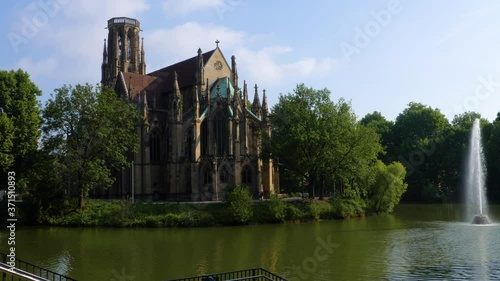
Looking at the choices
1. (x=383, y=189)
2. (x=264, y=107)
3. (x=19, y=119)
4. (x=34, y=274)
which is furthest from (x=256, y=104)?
(x=34, y=274)

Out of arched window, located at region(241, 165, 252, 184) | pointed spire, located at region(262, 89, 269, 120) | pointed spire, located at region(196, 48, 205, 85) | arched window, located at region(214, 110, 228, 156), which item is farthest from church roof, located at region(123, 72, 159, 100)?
arched window, located at region(241, 165, 252, 184)

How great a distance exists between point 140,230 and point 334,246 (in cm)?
2059

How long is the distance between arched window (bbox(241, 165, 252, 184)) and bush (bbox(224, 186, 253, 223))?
14.0 meters

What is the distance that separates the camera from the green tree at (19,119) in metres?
50.4

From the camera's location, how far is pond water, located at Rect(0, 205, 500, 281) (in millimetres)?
26281

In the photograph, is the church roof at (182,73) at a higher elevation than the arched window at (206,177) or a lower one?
higher

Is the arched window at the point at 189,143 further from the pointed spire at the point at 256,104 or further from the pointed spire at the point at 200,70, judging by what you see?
the pointed spire at the point at 256,104

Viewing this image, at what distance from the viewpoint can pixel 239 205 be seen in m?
52.5

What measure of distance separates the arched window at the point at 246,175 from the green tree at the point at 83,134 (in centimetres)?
1689

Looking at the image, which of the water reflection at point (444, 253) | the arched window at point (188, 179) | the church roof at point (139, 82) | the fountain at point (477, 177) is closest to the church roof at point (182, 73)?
the church roof at point (139, 82)

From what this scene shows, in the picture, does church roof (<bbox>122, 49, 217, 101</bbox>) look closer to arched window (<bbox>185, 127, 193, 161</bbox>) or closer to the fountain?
arched window (<bbox>185, 127, 193, 161</bbox>)

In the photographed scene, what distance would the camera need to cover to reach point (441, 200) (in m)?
92.4

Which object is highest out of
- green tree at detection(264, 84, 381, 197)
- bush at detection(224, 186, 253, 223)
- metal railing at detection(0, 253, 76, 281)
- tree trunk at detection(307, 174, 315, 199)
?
green tree at detection(264, 84, 381, 197)

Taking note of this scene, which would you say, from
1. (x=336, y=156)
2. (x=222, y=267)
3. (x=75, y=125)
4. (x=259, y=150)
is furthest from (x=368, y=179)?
(x=222, y=267)
